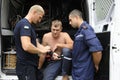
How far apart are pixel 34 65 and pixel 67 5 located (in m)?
2.10

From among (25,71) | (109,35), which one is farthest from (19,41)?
(109,35)

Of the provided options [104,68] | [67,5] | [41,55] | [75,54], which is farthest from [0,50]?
[67,5]

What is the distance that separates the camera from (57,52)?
4855 millimetres

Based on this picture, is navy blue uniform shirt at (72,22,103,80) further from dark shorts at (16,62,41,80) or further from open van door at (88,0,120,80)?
dark shorts at (16,62,41,80)

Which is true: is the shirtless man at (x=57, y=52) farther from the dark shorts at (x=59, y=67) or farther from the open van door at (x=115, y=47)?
the open van door at (x=115, y=47)

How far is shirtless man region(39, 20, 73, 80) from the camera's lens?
15.0 ft

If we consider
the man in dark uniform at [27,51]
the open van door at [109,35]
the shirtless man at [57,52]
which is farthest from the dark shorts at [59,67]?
the open van door at [109,35]

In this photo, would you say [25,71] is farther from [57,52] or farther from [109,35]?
[109,35]

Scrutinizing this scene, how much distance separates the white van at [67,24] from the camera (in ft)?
13.1

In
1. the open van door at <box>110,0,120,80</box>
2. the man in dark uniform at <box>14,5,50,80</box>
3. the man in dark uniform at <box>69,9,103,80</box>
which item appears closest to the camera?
the open van door at <box>110,0,120,80</box>

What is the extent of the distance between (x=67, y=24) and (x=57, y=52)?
4.44 ft

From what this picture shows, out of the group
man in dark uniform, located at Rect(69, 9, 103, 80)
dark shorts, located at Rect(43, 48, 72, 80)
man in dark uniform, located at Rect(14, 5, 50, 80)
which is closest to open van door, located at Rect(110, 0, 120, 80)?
man in dark uniform, located at Rect(69, 9, 103, 80)

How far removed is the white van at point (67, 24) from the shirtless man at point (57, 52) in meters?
0.14

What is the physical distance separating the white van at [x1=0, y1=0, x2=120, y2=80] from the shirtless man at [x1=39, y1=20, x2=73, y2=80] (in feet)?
0.46
